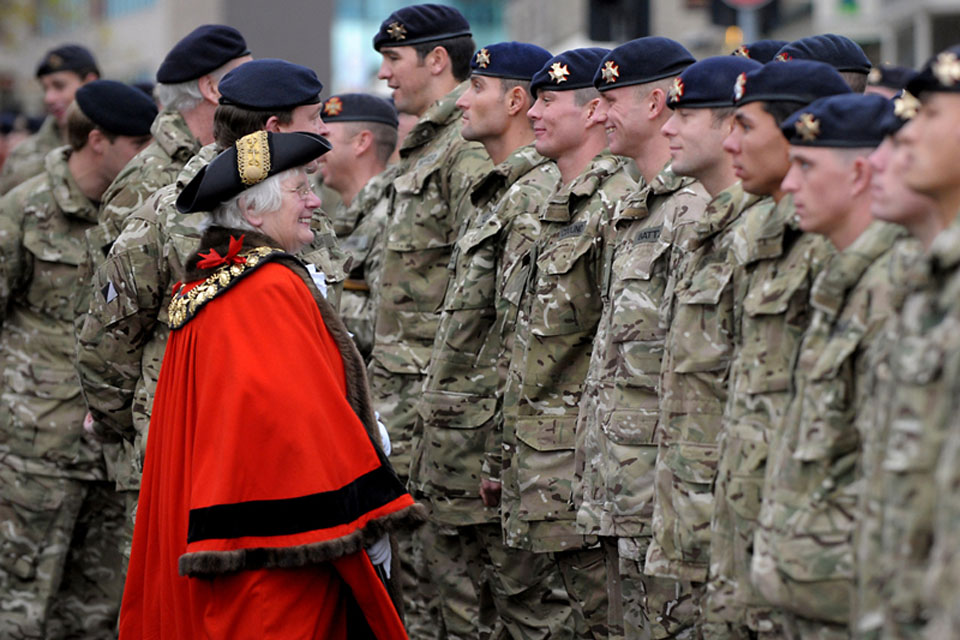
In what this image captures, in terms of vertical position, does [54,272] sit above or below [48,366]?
above

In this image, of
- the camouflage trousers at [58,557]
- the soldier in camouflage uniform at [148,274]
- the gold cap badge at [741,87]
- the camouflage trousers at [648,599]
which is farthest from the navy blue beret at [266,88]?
the camouflage trousers at [58,557]

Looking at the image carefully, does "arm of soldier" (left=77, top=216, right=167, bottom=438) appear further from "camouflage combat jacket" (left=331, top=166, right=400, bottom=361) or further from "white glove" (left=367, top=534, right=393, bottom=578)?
"camouflage combat jacket" (left=331, top=166, right=400, bottom=361)

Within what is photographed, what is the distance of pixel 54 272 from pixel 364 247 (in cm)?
175

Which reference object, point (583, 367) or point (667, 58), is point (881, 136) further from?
point (583, 367)

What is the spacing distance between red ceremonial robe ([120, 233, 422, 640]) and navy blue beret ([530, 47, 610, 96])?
1854 millimetres

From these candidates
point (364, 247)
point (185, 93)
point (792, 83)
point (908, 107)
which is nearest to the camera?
point (908, 107)

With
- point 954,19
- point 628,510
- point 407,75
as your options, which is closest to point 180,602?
point 628,510

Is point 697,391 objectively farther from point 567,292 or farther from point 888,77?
point 888,77

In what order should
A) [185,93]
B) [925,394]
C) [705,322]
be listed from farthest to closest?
[185,93]
[705,322]
[925,394]

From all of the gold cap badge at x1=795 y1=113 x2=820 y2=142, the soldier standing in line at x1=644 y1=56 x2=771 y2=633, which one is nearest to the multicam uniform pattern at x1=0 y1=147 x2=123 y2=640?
the soldier standing in line at x1=644 y1=56 x2=771 y2=633

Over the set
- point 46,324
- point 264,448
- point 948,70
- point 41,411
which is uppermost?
point 948,70

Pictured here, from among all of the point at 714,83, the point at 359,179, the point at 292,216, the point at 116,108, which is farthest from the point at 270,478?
the point at 359,179

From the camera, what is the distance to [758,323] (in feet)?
14.1

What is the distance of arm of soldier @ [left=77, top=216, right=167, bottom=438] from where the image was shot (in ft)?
20.0
